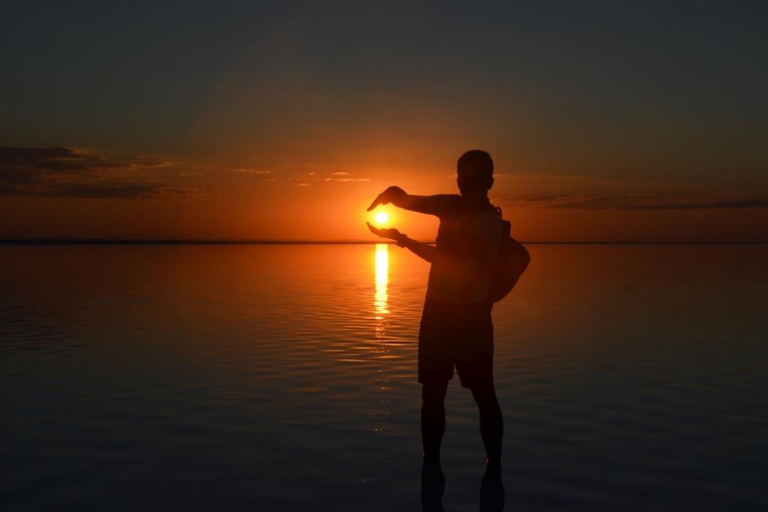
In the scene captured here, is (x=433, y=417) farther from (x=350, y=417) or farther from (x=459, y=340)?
(x=350, y=417)

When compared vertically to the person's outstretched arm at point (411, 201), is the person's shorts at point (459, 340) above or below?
below

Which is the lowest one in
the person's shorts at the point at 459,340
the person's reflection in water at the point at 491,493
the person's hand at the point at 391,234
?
the person's reflection in water at the point at 491,493

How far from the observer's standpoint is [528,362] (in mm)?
14312

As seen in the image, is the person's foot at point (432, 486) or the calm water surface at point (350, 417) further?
the calm water surface at point (350, 417)

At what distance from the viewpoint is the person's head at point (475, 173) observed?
6.86 meters

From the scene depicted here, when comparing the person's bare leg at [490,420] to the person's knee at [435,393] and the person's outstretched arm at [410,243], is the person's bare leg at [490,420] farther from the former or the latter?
the person's outstretched arm at [410,243]

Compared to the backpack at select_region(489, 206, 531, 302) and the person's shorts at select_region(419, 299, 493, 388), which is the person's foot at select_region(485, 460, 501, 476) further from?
the backpack at select_region(489, 206, 531, 302)

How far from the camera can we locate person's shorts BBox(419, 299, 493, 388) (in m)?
6.83

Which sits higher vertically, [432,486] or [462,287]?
[462,287]

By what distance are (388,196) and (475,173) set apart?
0.73 metres

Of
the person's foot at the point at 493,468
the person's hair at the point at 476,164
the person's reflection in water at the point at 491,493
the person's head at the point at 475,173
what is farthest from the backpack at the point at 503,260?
the person's reflection in water at the point at 491,493

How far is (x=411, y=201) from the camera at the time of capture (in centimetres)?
701

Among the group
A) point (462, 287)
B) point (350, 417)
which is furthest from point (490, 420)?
point (350, 417)

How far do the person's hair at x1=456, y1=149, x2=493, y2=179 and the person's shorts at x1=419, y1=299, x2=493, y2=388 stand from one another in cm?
103
